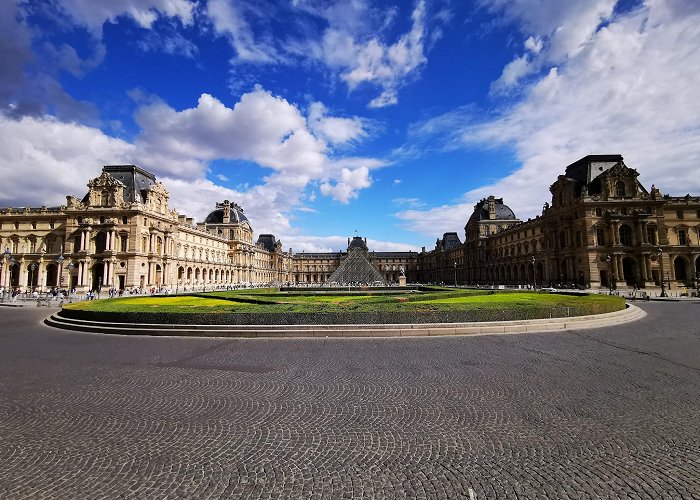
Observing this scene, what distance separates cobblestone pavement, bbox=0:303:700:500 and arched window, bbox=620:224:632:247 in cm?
5193

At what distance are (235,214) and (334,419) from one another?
97863 mm

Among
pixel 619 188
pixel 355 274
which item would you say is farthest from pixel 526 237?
pixel 355 274

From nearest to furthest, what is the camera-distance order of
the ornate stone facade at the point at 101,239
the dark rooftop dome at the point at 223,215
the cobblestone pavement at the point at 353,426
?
the cobblestone pavement at the point at 353,426 < the ornate stone facade at the point at 101,239 < the dark rooftop dome at the point at 223,215

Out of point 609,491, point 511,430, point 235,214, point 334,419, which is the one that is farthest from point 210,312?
point 235,214

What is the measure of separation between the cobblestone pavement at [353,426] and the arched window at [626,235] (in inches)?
2045

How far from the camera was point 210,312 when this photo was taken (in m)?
16.5

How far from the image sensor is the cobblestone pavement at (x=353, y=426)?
4.39 metres

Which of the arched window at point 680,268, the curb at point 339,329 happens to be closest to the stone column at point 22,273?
the curb at point 339,329

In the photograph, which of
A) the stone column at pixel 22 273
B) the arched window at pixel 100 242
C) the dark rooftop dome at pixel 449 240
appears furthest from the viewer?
the dark rooftop dome at pixel 449 240

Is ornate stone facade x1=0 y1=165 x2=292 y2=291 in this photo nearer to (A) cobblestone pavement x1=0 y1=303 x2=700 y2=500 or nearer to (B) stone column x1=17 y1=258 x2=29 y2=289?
(B) stone column x1=17 y1=258 x2=29 y2=289

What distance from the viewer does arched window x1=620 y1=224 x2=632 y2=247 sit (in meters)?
52.7

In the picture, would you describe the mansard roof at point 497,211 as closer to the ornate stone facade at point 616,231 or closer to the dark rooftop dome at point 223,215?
the ornate stone facade at point 616,231

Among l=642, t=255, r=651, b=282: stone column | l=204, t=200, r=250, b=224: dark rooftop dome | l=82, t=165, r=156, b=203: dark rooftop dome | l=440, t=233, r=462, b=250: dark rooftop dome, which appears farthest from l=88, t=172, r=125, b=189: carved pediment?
l=440, t=233, r=462, b=250: dark rooftop dome

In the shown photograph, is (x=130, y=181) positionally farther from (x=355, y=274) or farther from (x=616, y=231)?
(x=616, y=231)
